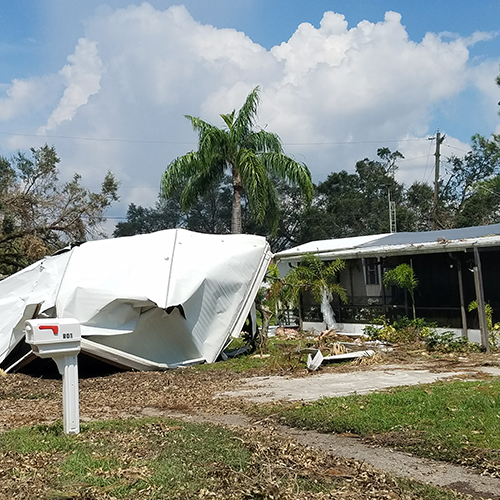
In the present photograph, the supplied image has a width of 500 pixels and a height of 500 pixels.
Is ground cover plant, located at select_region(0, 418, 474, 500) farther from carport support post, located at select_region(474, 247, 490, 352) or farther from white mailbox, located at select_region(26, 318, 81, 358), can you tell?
carport support post, located at select_region(474, 247, 490, 352)

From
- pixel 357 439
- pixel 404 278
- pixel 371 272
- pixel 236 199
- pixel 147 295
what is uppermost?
pixel 236 199

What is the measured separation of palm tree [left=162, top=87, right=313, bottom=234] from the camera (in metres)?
22.8

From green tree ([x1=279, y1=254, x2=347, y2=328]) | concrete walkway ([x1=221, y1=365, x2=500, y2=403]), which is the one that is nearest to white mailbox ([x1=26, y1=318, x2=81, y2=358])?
concrete walkway ([x1=221, y1=365, x2=500, y2=403])

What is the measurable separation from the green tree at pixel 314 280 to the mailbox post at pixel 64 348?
37.6 ft

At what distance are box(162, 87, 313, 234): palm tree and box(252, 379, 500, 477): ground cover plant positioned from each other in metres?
14.4

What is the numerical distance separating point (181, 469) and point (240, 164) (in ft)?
60.4

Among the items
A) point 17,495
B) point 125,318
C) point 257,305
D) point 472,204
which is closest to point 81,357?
point 125,318

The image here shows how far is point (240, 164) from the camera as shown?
75.0 feet

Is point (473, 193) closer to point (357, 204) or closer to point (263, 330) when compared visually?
point (357, 204)

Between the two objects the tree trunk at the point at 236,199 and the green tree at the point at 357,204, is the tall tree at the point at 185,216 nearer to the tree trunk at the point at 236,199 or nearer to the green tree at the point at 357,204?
the green tree at the point at 357,204

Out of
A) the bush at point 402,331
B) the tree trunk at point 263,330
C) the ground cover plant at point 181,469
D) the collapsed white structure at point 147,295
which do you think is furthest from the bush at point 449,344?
the ground cover plant at point 181,469

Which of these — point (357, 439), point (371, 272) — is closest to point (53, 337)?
point (357, 439)

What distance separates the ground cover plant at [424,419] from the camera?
5.73 metres

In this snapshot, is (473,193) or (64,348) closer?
(64,348)
